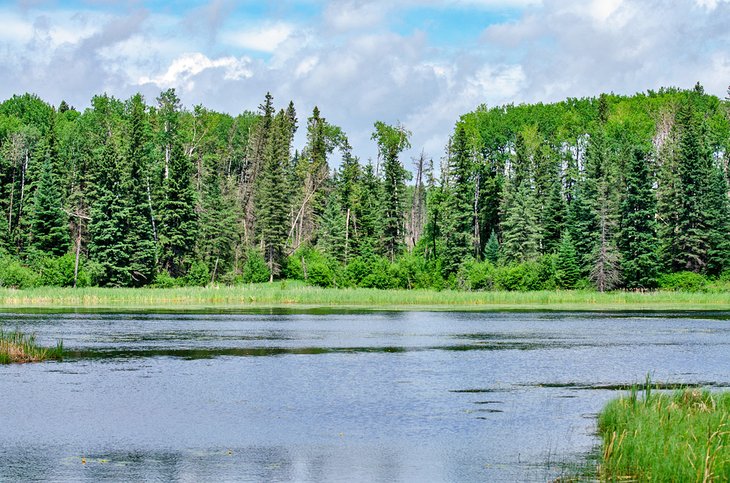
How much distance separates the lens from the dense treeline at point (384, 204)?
92375 millimetres

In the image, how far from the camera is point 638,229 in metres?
93.4

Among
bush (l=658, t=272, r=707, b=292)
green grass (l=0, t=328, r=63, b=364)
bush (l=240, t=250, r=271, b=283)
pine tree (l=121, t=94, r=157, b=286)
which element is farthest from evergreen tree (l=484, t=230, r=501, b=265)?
green grass (l=0, t=328, r=63, b=364)

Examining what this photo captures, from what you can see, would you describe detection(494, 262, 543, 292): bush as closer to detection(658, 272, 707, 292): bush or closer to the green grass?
detection(658, 272, 707, 292): bush

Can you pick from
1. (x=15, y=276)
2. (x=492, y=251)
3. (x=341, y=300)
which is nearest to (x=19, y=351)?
(x=341, y=300)

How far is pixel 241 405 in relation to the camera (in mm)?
25906

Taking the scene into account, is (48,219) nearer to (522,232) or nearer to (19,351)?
(522,232)

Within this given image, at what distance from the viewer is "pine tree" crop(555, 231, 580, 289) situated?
9462 centimetres

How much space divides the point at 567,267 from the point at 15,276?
55.0m

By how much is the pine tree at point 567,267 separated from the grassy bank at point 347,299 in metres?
5.73

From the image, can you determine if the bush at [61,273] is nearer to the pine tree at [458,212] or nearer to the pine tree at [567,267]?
the pine tree at [458,212]

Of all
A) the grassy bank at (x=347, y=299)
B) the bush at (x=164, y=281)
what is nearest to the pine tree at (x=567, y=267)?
the grassy bank at (x=347, y=299)

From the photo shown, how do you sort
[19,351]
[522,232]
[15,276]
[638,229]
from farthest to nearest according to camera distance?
[522,232] < [638,229] < [15,276] < [19,351]

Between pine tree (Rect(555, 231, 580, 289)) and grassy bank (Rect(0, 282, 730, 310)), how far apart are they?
573 centimetres

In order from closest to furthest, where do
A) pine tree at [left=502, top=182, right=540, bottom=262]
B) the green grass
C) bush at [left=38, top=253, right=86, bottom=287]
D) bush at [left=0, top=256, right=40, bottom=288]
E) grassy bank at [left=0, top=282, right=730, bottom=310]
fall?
the green grass, grassy bank at [left=0, top=282, right=730, bottom=310], bush at [left=0, top=256, right=40, bottom=288], bush at [left=38, top=253, right=86, bottom=287], pine tree at [left=502, top=182, right=540, bottom=262]
